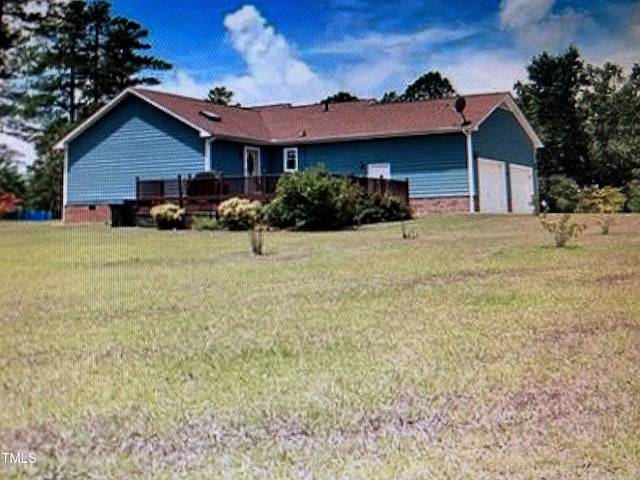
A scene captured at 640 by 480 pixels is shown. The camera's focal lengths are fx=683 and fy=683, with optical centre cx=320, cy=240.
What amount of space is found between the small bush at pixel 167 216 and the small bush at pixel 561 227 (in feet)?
17.1

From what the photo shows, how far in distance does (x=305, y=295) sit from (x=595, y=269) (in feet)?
5.67

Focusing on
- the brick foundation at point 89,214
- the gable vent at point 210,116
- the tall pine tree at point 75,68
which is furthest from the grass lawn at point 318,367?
the gable vent at point 210,116

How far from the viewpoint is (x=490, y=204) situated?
10555 millimetres

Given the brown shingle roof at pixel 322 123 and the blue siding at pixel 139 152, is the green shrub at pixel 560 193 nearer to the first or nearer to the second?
the blue siding at pixel 139 152

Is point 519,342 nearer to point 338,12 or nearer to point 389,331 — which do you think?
point 389,331

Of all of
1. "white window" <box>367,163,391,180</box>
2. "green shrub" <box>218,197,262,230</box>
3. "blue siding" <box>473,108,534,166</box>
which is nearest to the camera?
"blue siding" <box>473,108,534,166</box>

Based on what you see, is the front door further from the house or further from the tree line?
the tree line

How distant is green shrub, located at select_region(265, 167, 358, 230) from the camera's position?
8.54 metres

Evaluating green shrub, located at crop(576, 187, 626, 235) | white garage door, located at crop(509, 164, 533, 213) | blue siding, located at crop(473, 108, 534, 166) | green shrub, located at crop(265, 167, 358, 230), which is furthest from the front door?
green shrub, located at crop(576, 187, 626, 235)

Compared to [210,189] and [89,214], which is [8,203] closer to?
[89,214]

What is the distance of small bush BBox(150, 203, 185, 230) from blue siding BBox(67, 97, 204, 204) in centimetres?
42

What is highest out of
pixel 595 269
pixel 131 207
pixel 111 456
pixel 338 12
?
pixel 338 12

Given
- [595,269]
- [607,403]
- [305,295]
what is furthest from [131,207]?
[607,403]

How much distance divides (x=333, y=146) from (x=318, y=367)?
10.2 metres
